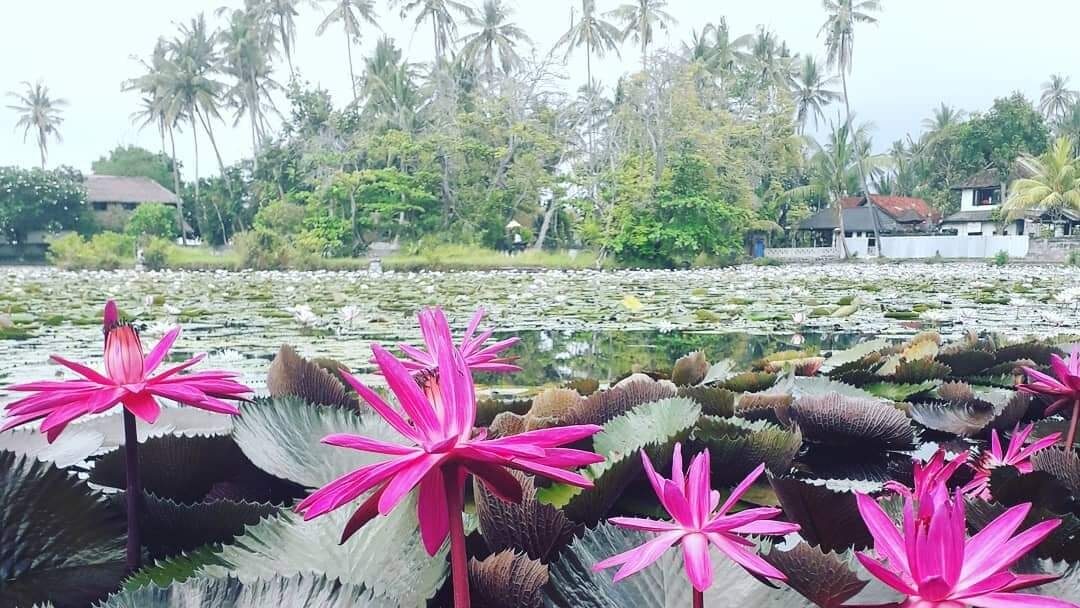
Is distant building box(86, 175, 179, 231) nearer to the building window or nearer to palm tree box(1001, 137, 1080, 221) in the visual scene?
palm tree box(1001, 137, 1080, 221)

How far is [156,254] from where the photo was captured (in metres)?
16.6

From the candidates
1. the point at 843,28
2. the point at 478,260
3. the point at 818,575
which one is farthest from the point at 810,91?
the point at 818,575

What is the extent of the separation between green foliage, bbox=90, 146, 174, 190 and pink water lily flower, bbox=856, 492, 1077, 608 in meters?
33.5

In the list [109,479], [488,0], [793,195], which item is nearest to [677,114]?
[793,195]

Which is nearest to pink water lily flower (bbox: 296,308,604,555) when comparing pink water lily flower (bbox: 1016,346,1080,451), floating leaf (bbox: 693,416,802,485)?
floating leaf (bbox: 693,416,802,485)

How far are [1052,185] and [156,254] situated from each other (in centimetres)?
2122

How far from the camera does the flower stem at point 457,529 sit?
0.20 metres

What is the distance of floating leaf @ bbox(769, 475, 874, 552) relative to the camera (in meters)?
0.34

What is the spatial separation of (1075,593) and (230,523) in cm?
34

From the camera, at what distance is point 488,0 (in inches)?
941

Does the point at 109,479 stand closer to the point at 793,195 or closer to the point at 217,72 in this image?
the point at 793,195

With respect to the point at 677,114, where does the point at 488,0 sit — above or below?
above

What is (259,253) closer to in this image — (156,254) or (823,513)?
(156,254)

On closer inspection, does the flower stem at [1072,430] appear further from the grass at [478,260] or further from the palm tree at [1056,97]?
the palm tree at [1056,97]
